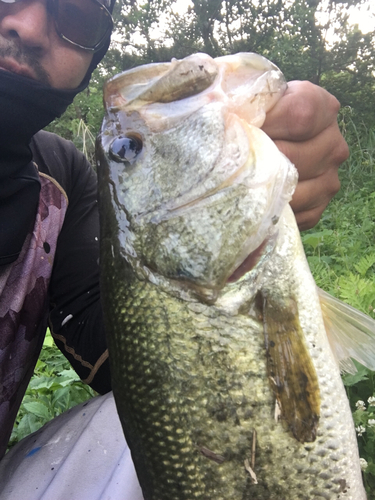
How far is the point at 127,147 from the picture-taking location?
4.20 ft

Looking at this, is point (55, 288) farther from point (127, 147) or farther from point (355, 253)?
point (355, 253)

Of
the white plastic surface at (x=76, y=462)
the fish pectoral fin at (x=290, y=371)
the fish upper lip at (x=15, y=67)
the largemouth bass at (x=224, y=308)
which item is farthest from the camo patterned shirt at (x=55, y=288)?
the fish pectoral fin at (x=290, y=371)

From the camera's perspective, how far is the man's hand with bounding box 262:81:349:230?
123 centimetres

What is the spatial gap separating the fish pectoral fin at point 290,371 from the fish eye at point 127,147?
0.59 metres

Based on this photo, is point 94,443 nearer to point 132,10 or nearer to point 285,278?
point 285,278

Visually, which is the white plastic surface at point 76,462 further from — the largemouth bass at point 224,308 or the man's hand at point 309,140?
the man's hand at point 309,140

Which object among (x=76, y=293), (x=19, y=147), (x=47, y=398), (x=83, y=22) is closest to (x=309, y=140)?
(x=19, y=147)

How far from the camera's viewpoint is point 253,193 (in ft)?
3.88

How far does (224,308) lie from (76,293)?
4.23 ft

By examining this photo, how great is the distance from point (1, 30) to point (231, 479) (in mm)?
2049

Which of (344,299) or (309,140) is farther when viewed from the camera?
(344,299)

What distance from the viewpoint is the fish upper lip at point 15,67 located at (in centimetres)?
187

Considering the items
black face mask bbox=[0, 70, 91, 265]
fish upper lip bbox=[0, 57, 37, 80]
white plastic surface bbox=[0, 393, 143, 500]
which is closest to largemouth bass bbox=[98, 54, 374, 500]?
black face mask bbox=[0, 70, 91, 265]

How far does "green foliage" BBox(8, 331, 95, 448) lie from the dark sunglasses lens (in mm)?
2212
